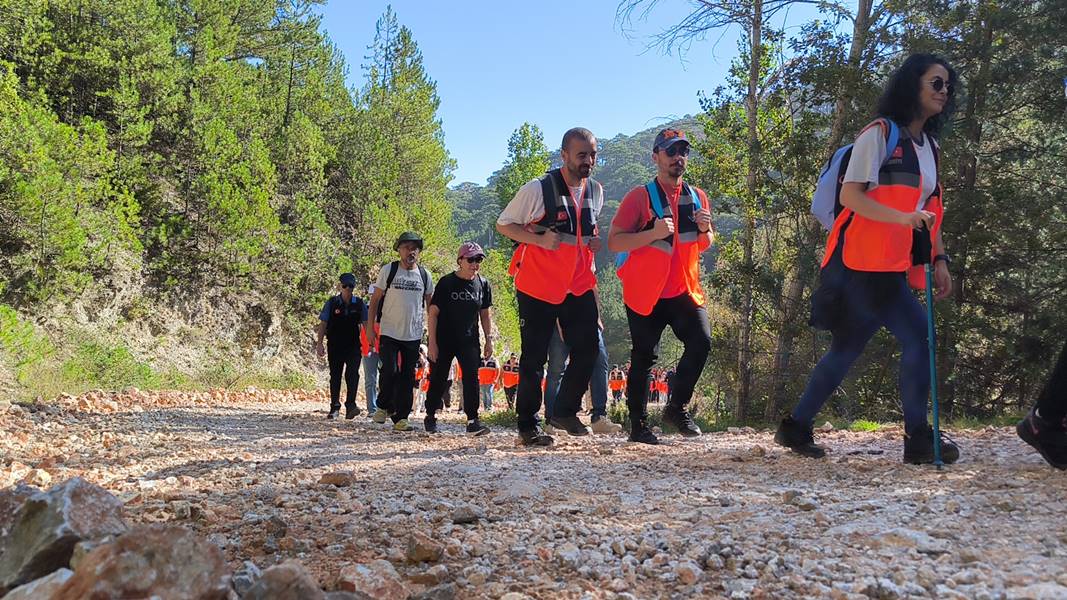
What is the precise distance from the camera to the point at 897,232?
11.0ft

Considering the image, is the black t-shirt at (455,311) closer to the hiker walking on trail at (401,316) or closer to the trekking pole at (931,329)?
the hiker walking on trail at (401,316)

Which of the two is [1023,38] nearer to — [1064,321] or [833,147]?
[833,147]

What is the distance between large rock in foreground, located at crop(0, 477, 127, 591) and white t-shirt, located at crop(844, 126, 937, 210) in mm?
3323

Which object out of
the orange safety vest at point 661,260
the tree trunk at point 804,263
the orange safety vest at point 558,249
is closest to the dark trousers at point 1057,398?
the orange safety vest at point 661,260

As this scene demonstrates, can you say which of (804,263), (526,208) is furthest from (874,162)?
(804,263)

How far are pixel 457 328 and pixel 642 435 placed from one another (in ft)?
6.90

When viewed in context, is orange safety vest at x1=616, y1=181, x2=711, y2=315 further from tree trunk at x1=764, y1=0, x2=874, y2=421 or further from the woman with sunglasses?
tree trunk at x1=764, y1=0, x2=874, y2=421

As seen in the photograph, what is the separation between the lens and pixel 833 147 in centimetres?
1012

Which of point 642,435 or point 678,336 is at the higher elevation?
point 678,336

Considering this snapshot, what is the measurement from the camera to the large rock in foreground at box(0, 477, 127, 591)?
5.28 feet

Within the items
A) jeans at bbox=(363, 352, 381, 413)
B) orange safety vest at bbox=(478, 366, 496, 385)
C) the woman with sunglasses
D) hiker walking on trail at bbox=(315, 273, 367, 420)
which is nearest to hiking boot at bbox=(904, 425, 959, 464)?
the woman with sunglasses

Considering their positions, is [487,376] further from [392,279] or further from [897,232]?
[897,232]

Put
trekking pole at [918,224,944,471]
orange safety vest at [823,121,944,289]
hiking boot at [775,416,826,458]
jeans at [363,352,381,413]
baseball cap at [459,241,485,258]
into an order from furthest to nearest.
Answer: jeans at [363,352,381,413], baseball cap at [459,241,485,258], hiking boot at [775,416,826,458], orange safety vest at [823,121,944,289], trekking pole at [918,224,944,471]

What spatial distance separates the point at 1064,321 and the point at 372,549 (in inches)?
387
